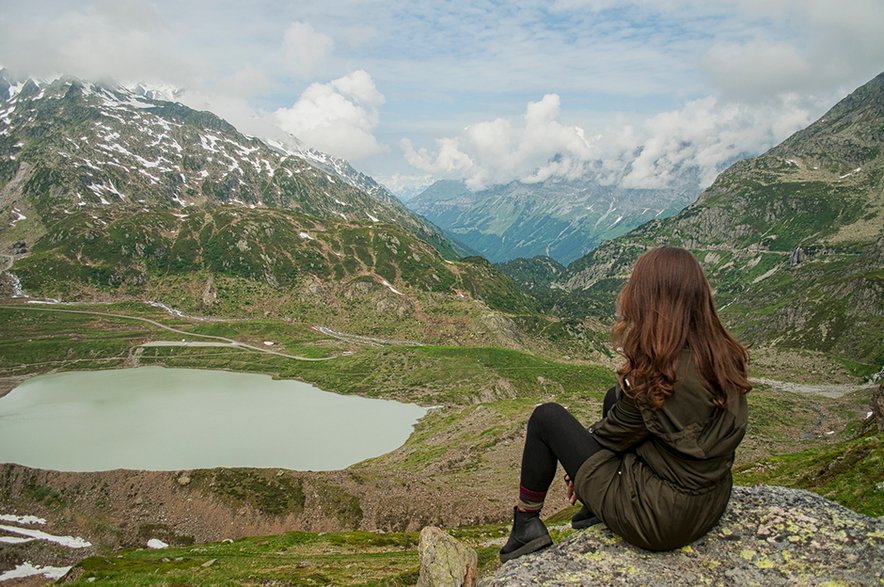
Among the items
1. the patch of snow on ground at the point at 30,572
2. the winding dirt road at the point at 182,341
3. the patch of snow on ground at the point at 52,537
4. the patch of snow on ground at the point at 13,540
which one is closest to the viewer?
the patch of snow on ground at the point at 30,572

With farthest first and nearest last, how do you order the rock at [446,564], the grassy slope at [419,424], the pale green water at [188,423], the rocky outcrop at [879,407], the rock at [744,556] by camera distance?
the pale green water at [188,423]
the rocky outcrop at [879,407]
the grassy slope at [419,424]
the rock at [446,564]
the rock at [744,556]

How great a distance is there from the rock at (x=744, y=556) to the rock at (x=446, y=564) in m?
2.23

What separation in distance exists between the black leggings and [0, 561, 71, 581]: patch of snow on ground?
50.1 m

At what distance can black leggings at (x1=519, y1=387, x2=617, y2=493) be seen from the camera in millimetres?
7316

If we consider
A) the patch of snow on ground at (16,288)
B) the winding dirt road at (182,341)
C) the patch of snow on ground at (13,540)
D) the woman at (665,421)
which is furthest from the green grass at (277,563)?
the patch of snow on ground at (16,288)

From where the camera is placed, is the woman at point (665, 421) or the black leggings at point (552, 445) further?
the black leggings at point (552, 445)

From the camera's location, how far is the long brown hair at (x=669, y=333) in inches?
248

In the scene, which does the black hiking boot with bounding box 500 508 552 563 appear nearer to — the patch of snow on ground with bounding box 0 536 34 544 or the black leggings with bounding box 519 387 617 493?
the black leggings with bounding box 519 387 617 493

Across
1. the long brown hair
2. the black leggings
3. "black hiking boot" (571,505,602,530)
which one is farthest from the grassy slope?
the long brown hair

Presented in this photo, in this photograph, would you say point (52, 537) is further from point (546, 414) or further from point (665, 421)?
point (665, 421)

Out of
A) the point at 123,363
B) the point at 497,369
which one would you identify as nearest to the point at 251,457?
the point at 497,369

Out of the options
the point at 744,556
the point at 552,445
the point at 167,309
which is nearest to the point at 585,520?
the point at 552,445

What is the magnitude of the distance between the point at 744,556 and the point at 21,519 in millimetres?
67266

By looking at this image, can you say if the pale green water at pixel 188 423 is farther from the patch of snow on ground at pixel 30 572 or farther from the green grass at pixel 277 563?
the green grass at pixel 277 563
